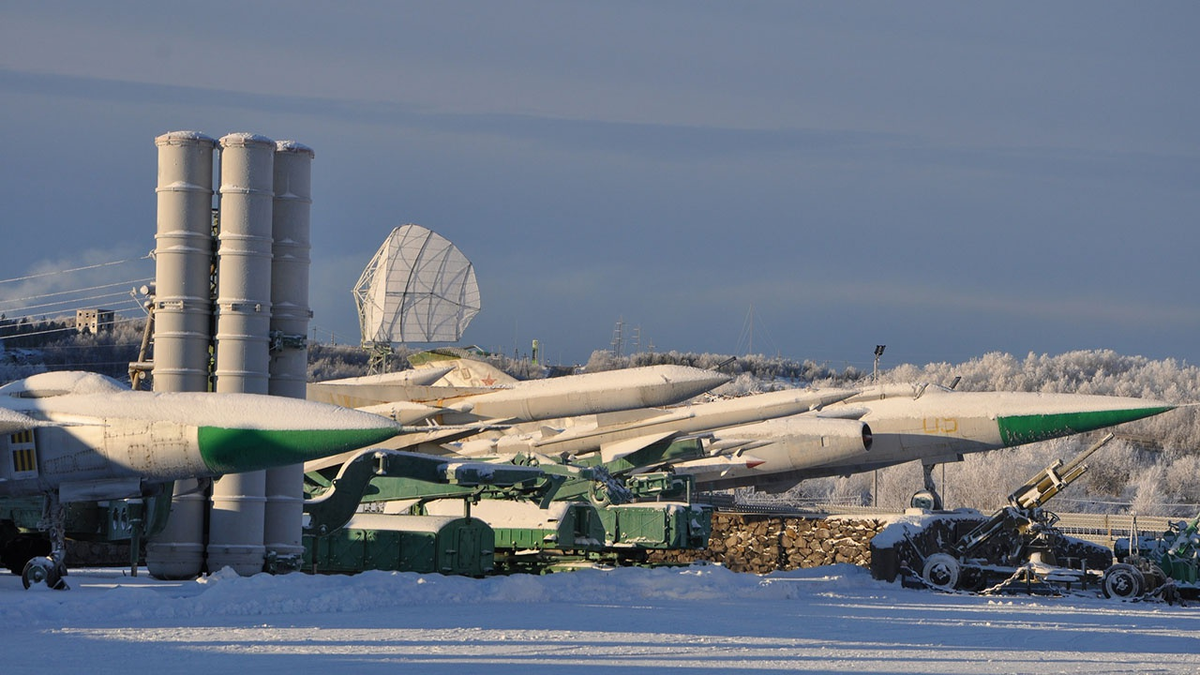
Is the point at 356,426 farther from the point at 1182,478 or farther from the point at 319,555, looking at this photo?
the point at 1182,478

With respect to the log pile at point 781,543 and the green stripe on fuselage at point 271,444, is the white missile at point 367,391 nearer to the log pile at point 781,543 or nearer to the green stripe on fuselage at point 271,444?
the log pile at point 781,543

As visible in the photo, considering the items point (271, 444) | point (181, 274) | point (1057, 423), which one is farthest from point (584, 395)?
point (271, 444)

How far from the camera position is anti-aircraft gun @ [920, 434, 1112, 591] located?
22.2 meters

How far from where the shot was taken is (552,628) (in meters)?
13.8

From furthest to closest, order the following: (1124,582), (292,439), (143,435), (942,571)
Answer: (942,571)
(1124,582)
(143,435)
(292,439)

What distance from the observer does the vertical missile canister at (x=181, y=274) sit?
59.1 ft

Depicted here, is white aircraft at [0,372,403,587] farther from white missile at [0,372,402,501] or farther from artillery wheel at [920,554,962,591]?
artillery wheel at [920,554,962,591]

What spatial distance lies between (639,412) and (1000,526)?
6.86 metres

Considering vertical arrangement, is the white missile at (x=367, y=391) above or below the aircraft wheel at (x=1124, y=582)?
above

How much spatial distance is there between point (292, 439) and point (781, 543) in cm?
1379

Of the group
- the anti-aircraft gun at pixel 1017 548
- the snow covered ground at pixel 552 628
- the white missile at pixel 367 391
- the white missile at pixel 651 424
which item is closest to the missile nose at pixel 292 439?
the snow covered ground at pixel 552 628

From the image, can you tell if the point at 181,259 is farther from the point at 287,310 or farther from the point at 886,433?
the point at 886,433

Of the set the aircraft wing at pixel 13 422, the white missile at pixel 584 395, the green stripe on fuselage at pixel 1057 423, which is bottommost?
the aircraft wing at pixel 13 422

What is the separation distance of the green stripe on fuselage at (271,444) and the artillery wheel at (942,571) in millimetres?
11296
